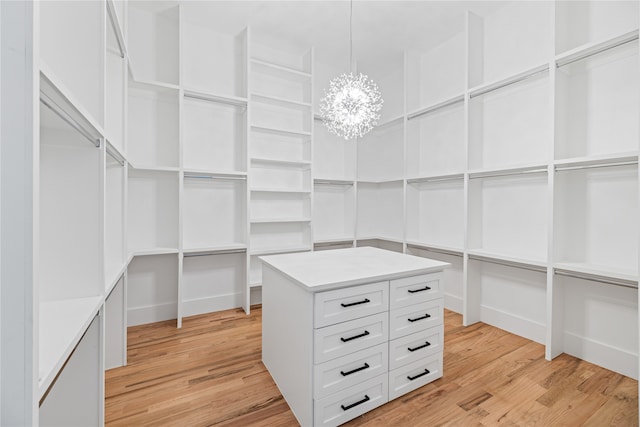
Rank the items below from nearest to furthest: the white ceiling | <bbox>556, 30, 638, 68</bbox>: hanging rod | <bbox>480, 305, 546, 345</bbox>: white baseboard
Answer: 1. <bbox>556, 30, 638, 68</bbox>: hanging rod
2. <bbox>480, 305, 546, 345</bbox>: white baseboard
3. the white ceiling

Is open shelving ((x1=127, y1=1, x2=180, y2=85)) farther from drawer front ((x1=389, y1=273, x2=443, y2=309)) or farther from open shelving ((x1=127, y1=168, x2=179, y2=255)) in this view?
drawer front ((x1=389, y1=273, x2=443, y2=309))

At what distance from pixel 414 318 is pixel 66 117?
6.25ft

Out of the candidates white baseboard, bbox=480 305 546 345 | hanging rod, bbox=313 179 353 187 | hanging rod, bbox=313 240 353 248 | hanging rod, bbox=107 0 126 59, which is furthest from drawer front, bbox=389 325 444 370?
hanging rod, bbox=107 0 126 59

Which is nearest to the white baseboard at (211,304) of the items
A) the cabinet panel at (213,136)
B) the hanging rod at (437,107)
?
the cabinet panel at (213,136)

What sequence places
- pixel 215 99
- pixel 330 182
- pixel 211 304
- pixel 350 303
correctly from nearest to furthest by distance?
pixel 350 303 → pixel 215 99 → pixel 211 304 → pixel 330 182

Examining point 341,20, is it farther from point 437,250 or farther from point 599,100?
point 437,250

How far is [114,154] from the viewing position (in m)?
1.65

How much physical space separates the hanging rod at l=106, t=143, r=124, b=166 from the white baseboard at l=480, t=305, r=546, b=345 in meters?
3.40

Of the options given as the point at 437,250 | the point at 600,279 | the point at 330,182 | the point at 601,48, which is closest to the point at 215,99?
the point at 330,182

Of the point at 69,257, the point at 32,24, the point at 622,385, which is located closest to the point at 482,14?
the point at 622,385

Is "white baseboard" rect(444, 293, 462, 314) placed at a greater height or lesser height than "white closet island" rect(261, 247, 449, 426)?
lesser

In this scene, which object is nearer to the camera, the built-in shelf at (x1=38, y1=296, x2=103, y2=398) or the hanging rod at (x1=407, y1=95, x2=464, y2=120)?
the built-in shelf at (x1=38, y1=296, x2=103, y2=398)

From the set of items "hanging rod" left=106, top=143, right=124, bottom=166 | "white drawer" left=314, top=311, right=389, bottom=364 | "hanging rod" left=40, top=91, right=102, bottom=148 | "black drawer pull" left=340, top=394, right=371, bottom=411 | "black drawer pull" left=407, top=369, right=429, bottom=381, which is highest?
"hanging rod" left=106, top=143, right=124, bottom=166

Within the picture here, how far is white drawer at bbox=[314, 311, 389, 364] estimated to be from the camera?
4.93 ft
